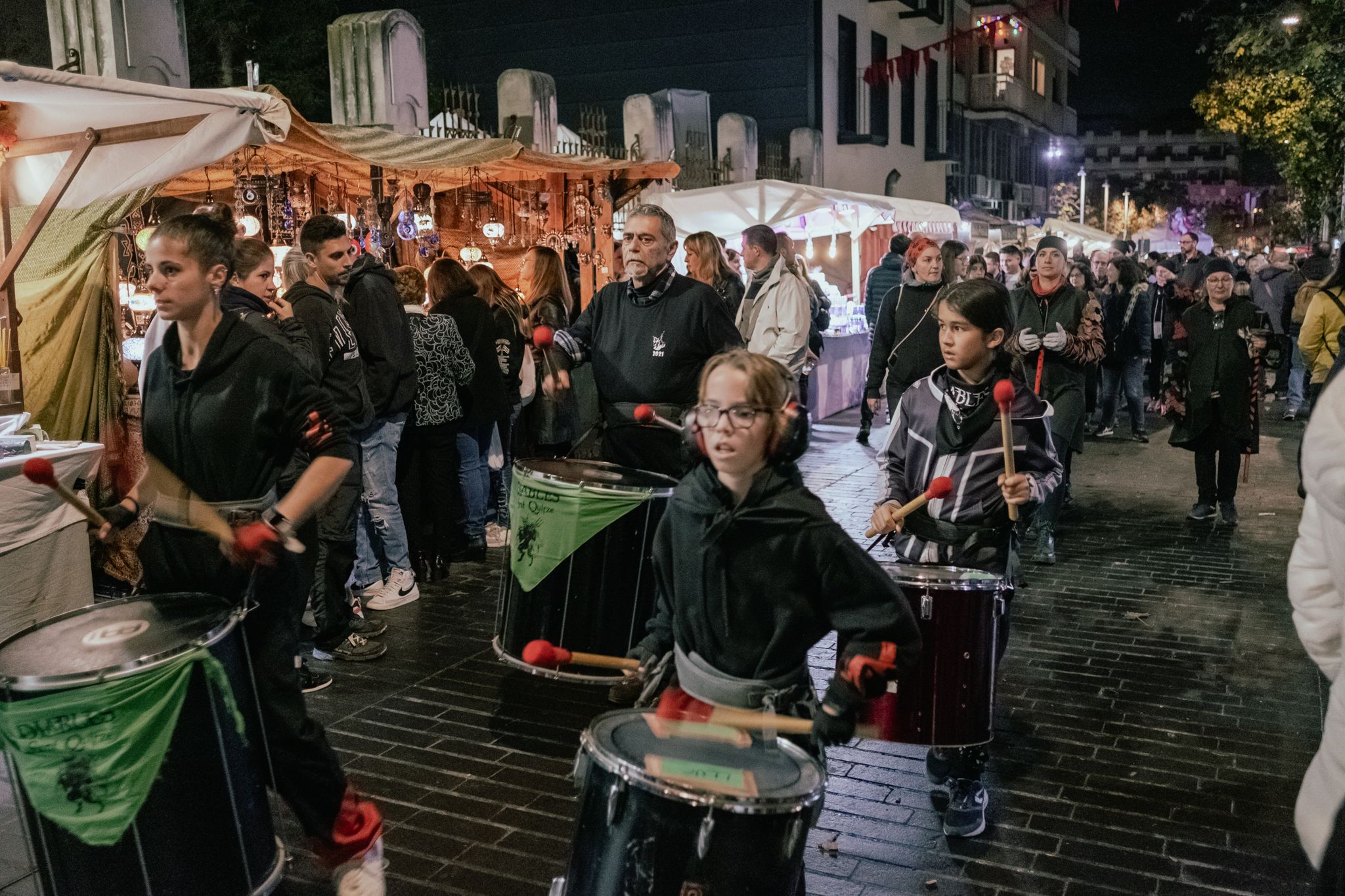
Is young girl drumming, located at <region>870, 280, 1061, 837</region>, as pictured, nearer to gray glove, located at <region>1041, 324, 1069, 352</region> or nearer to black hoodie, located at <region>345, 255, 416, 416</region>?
black hoodie, located at <region>345, 255, 416, 416</region>

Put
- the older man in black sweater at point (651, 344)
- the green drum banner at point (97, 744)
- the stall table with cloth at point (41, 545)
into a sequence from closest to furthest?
the green drum banner at point (97, 744), the older man in black sweater at point (651, 344), the stall table with cloth at point (41, 545)

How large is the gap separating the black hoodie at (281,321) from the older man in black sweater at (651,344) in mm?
1168

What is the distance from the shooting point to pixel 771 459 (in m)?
2.96

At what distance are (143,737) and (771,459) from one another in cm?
169

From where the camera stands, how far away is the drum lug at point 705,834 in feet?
7.79

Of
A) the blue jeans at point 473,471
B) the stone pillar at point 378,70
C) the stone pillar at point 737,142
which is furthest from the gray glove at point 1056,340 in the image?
the stone pillar at point 737,142

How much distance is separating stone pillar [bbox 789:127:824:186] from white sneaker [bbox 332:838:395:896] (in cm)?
1936

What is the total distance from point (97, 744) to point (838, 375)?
1333 centimetres

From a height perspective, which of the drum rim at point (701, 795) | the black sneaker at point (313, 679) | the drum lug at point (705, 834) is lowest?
the black sneaker at point (313, 679)

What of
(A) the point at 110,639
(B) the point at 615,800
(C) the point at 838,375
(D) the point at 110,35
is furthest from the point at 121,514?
(C) the point at 838,375

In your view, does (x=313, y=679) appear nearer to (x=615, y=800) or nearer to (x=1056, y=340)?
(x=615, y=800)

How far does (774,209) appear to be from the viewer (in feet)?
47.0

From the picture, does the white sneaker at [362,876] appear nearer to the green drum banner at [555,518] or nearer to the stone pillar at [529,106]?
the green drum banner at [555,518]

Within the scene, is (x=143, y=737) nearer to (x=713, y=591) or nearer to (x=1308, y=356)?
(x=713, y=591)
